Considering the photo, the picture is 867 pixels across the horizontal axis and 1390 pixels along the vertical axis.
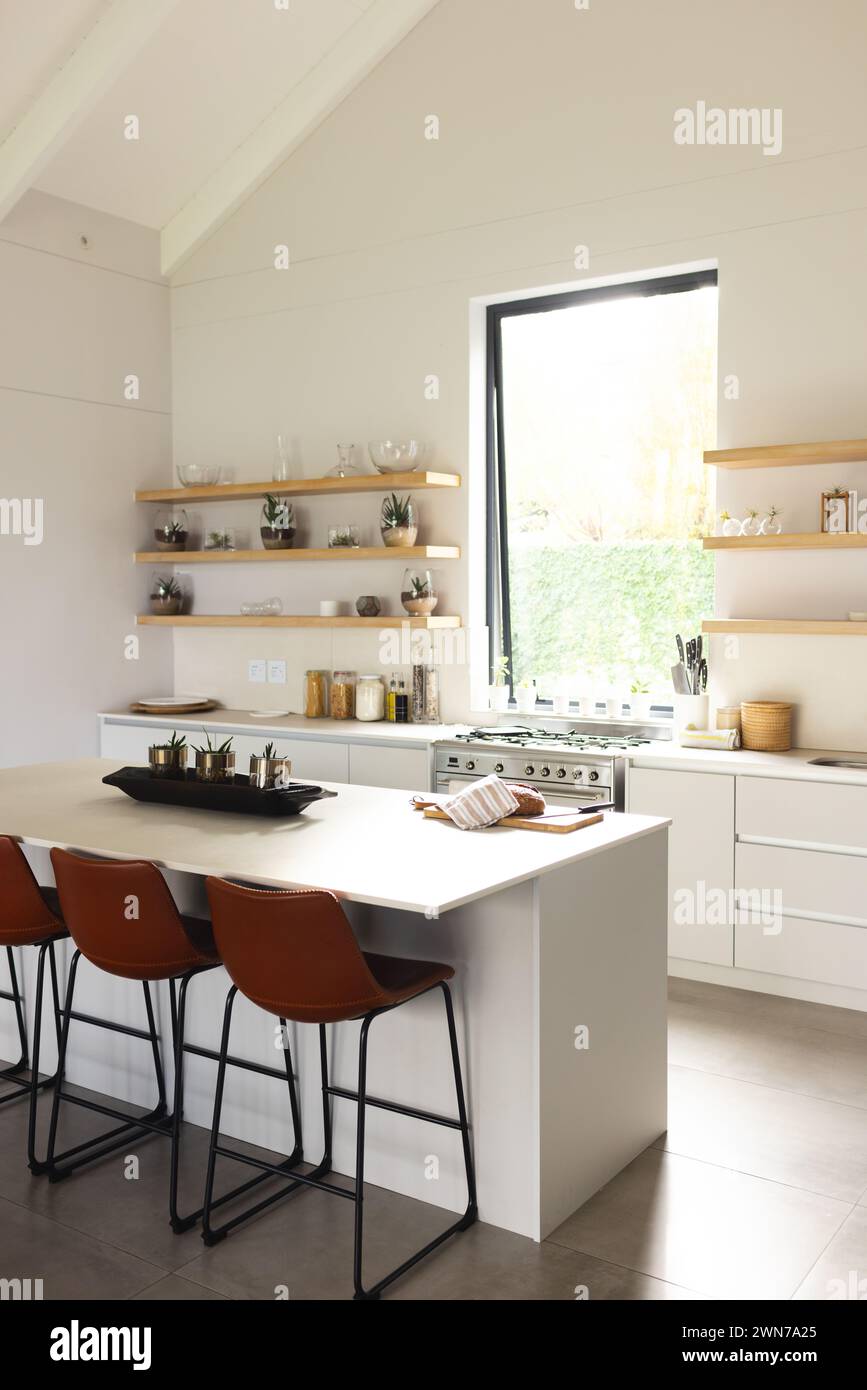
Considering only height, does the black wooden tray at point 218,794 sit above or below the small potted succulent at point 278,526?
below

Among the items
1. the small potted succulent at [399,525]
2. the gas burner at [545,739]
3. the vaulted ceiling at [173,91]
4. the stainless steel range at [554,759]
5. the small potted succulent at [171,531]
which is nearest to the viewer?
the stainless steel range at [554,759]

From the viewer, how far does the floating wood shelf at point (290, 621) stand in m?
5.29

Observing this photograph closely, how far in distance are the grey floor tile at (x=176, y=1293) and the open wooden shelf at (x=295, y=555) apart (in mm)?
3322

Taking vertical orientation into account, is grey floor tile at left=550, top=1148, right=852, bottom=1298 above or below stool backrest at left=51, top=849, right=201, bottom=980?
below

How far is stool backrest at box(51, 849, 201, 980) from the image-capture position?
2682 mm

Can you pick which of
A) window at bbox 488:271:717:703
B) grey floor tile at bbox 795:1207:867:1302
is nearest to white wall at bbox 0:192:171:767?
window at bbox 488:271:717:703

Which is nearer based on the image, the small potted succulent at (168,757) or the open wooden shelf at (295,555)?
the small potted succulent at (168,757)

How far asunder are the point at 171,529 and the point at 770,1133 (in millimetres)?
4238

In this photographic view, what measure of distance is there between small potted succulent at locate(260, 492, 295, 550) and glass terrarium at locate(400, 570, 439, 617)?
734 mm

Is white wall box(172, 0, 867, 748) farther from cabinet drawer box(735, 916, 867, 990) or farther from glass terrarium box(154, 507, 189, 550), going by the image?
cabinet drawer box(735, 916, 867, 990)

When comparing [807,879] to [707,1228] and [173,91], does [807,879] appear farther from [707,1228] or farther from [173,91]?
[173,91]

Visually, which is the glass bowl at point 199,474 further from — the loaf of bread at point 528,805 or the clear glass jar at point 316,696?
the loaf of bread at point 528,805

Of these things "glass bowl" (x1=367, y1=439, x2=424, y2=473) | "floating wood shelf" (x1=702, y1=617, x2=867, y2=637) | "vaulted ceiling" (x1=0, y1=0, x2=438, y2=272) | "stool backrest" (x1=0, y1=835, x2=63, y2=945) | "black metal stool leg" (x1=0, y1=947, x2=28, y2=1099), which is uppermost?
"vaulted ceiling" (x1=0, y1=0, x2=438, y2=272)

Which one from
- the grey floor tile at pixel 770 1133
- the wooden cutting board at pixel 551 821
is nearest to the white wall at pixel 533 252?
the grey floor tile at pixel 770 1133
